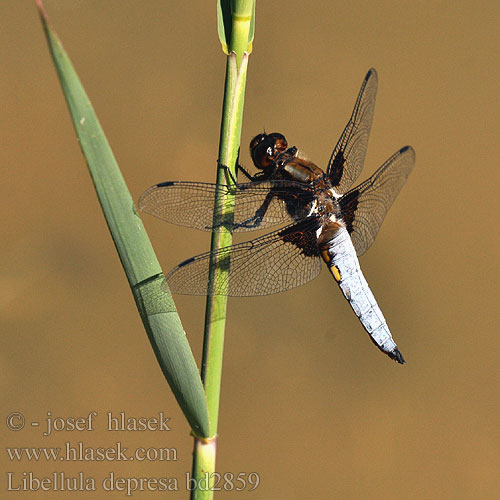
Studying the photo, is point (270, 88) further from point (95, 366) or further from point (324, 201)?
point (324, 201)

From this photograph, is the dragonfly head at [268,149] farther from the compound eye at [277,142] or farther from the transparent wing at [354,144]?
the transparent wing at [354,144]

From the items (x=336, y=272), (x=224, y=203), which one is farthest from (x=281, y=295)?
(x=224, y=203)

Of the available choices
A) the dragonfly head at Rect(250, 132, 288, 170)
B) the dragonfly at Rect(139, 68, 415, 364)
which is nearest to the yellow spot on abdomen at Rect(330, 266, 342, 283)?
the dragonfly at Rect(139, 68, 415, 364)

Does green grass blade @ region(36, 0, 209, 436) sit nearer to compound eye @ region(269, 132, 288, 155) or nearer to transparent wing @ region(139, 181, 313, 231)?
transparent wing @ region(139, 181, 313, 231)

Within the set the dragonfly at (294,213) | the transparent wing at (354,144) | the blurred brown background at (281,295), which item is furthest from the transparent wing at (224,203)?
the blurred brown background at (281,295)

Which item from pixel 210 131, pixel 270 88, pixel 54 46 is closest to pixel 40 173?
pixel 210 131

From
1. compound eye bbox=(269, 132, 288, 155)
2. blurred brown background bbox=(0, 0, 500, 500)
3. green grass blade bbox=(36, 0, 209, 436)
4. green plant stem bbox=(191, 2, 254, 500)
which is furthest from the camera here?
blurred brown background bbox=(0, 0, 500, 500)
